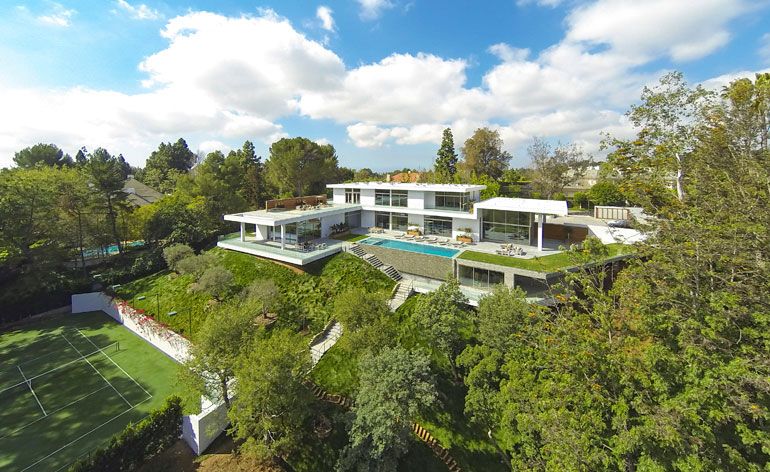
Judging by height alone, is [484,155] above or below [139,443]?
above

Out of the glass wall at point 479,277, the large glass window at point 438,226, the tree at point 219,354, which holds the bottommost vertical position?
the tree at point 219,354

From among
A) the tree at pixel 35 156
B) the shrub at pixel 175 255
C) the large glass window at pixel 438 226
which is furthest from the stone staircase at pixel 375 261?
the tree at pixel 35 156

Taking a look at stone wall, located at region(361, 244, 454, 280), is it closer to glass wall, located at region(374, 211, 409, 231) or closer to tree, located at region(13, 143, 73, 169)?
glass wall, located at region(374, 211, 409, 231)

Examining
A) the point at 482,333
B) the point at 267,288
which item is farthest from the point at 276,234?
the point at 482,333

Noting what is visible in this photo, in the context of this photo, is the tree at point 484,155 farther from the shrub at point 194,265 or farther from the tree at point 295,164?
the shrub at point 194,265

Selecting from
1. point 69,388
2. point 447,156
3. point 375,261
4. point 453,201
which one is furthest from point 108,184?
point 447,156

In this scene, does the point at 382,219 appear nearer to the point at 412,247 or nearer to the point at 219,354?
the point at 412,247

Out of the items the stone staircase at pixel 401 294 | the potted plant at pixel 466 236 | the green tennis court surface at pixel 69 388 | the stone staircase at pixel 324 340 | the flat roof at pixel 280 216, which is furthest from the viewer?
the potted plant at pixel 466 236
